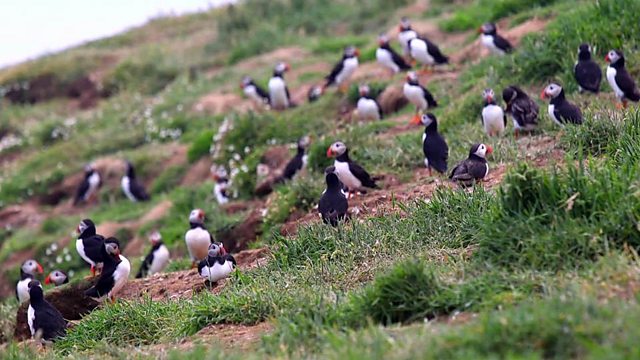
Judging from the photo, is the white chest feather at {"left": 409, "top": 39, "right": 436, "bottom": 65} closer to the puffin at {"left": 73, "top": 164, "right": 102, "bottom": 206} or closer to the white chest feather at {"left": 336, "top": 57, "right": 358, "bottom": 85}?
the white chest feather at {"left": 336, "top": 57, "right": 358, "bottom": 85}

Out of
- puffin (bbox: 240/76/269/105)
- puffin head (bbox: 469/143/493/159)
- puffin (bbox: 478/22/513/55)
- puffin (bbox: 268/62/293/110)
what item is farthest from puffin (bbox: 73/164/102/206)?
puffin head (bbox: 469/143/493/159)

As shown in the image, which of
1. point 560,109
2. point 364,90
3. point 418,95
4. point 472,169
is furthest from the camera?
point 364,90

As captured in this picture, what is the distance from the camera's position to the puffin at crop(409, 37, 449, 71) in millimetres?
14172

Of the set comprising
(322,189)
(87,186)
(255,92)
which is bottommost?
(87,186)

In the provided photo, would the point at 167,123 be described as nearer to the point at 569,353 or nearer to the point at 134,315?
the point at 134,315

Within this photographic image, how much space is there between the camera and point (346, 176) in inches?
386

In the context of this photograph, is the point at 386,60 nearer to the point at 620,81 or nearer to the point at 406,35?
the point at 406,35

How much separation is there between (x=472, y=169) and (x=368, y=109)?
4.68 meters

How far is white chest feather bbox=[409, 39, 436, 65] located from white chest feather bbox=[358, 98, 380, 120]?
1474 millimetres

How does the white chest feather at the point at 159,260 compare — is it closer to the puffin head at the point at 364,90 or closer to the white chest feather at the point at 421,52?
the puffin head at the point at 364,90

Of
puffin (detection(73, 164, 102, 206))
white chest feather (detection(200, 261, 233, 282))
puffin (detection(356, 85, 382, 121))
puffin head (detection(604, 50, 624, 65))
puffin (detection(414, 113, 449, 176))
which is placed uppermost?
puffin head (detection(604, 50, 624, 65))

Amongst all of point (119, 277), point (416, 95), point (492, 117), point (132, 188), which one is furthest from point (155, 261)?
point (132, 188)

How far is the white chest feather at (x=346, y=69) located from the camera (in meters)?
15.3

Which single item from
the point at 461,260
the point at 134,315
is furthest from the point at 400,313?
the point at 134,315
